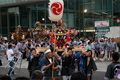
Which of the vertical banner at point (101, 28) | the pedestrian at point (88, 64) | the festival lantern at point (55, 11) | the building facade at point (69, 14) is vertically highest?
the building facade at point (69, 14)

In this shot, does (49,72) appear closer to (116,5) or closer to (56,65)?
(56,65)

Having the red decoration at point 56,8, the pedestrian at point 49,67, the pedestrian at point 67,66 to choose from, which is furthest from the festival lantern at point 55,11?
the pedestrian at point 49,67

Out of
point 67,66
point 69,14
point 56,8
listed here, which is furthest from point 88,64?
point 69,14

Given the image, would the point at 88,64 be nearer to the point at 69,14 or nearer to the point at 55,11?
the point at 55,11

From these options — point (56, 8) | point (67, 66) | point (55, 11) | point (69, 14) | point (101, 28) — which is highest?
point (69, 14)

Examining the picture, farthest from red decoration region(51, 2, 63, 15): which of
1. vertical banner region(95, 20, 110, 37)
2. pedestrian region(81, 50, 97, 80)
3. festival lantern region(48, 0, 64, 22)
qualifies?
vertical banner region(95, 20, 110, 37)

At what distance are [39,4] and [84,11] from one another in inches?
319

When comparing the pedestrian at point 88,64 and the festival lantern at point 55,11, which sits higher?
the festival lantern at point 55,11

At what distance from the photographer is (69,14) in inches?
1382

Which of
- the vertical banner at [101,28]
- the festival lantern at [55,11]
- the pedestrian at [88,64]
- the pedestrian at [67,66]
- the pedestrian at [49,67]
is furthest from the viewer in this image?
the vertical banner at [101,28]

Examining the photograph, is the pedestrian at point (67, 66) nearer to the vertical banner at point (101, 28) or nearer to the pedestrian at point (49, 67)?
the pedestrian at point (49, 67)

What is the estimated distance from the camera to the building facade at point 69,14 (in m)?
32.6

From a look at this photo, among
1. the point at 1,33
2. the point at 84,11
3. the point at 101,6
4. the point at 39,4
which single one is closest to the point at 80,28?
the point at 84,11

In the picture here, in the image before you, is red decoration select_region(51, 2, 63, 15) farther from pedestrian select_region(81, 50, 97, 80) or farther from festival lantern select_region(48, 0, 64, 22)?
pedestrian select_region(81, 50, 97, 80)
